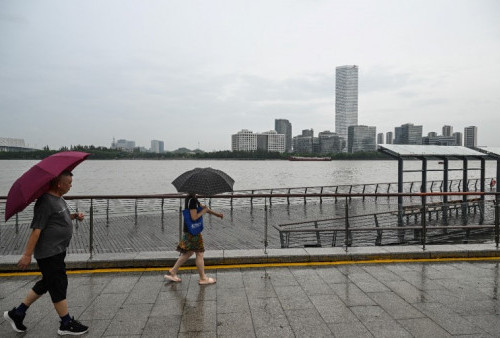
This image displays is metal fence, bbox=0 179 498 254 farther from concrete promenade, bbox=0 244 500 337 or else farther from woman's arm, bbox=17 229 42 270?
woman's arm, bbox=17 229 42 270

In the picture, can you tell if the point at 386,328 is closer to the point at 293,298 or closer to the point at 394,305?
the point at 394,305

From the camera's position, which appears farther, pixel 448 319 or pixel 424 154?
pixel 424 154

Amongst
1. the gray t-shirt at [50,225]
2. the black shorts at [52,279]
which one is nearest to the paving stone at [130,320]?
the black shorts at [52,279]

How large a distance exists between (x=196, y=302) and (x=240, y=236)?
327 inches

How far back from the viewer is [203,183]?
5.40 metres


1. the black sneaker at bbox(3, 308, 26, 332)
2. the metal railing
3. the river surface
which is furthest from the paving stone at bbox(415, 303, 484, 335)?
the river surface

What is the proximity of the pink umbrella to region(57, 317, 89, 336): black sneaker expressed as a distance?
1311mm

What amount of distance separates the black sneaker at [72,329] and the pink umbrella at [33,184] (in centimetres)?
131

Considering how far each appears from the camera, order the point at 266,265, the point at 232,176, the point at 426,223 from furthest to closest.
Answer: the point at 232,176 → the point at 426,223 → the point at 266,265

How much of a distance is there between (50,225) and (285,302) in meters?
3.00

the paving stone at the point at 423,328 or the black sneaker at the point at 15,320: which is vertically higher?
the black sneaker at the point at 15,320

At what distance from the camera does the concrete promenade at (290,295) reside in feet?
13.7

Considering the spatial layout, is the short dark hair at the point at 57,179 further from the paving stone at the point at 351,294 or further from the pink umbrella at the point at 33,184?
the paving stone at the point at 351,294

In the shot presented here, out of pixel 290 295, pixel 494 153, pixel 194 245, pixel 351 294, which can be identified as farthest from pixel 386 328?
pixel 494 153
